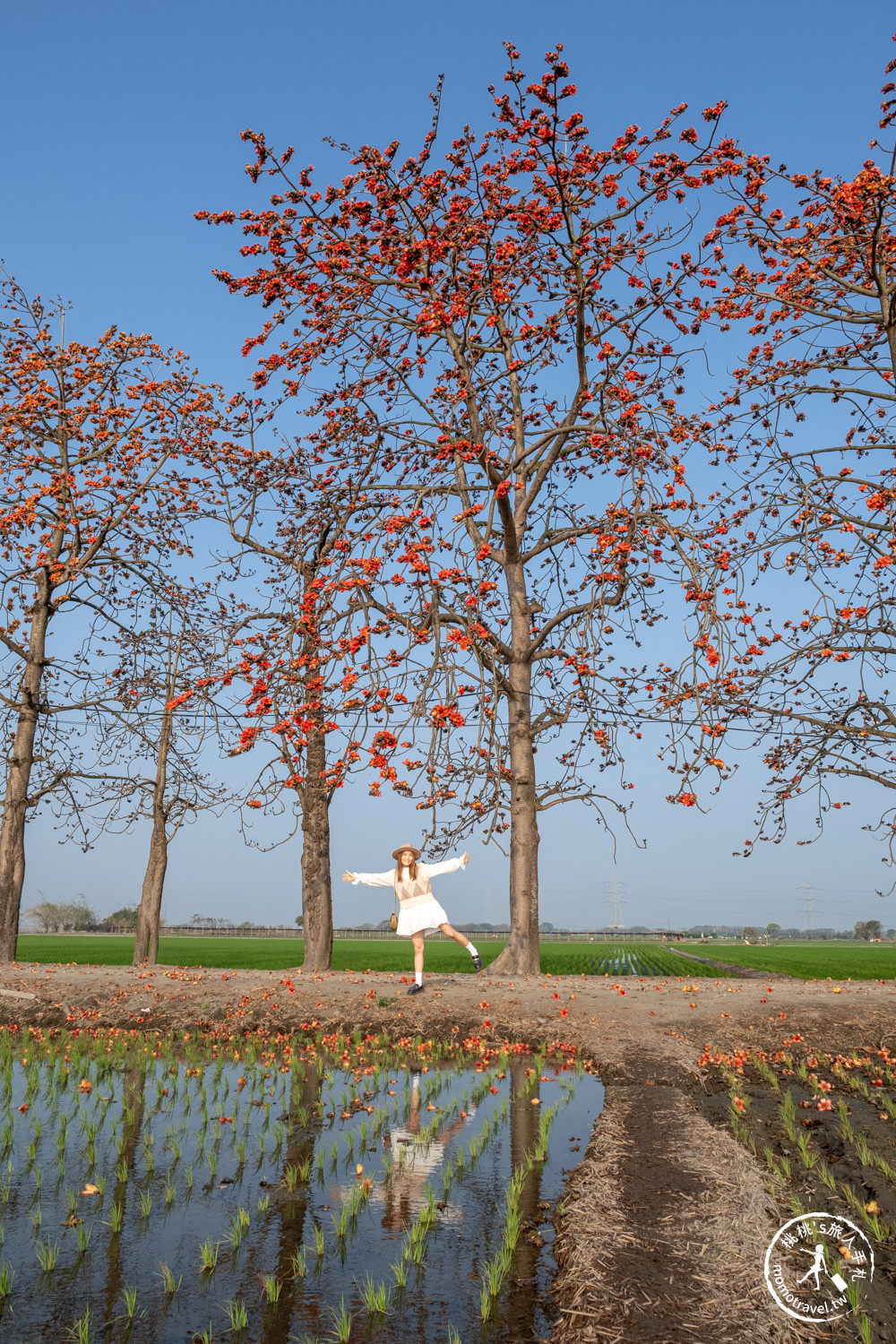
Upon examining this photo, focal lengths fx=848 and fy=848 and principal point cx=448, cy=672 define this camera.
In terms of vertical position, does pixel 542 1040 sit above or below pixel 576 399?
below

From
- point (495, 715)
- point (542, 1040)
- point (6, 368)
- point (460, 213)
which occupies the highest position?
point (6, 368)

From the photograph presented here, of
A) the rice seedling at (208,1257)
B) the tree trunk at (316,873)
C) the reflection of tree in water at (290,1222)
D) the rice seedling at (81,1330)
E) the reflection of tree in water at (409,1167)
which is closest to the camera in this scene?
the rice seedling at (81,1330)

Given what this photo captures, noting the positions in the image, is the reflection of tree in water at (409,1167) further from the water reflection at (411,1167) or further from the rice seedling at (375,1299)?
the rice seedling at (375,1299)

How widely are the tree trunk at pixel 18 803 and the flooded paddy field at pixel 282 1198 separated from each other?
9.79 m

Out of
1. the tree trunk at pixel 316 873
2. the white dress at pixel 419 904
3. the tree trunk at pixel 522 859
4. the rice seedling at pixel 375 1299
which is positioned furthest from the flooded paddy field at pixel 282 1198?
the tree trunk at pixel 316 873

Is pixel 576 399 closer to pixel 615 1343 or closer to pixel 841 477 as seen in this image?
pixel 841 477

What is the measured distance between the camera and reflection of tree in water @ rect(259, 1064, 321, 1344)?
3.33 metres

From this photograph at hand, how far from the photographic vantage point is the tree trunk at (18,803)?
17.2 metres

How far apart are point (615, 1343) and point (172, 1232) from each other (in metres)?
2.29

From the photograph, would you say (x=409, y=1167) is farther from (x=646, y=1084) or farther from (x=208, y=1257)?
(x=646, y=1084)

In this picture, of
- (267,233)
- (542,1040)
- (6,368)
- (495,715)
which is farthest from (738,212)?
(6,368)

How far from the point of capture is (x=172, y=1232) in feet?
13.9

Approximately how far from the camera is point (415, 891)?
1140cm

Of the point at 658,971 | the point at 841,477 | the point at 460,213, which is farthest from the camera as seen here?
the point at 658,971
